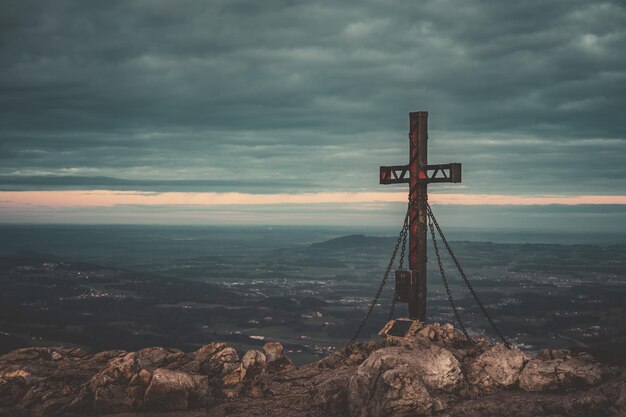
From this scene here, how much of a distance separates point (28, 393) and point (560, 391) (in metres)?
18.4

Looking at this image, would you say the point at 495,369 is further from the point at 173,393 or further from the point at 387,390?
the point at 173,393

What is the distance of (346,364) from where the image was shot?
20484mm

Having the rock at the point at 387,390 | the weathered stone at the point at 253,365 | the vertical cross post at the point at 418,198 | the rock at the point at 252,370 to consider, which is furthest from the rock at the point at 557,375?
the weathered stone at the point at 253,365

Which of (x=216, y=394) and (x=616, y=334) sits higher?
(x=216, y=394)

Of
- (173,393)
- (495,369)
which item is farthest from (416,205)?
(173,393)

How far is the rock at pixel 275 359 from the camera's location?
21.7 metres

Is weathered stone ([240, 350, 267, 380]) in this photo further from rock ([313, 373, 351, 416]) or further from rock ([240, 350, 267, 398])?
rock ([313, 373, 351, 416])

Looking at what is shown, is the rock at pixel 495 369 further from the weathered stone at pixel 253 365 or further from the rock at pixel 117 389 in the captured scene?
the rock at pixel 117 389

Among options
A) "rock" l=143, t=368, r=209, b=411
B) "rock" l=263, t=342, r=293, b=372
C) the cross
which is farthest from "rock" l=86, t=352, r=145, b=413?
the cross

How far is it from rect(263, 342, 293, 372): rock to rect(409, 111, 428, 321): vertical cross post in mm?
6196

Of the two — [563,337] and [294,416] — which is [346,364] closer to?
[294,416]

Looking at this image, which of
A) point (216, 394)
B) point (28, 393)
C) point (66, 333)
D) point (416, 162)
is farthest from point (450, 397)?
point (66, 333)

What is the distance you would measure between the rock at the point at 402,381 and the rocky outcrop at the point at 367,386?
0.10ft

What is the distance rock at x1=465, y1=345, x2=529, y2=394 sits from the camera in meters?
16.7
